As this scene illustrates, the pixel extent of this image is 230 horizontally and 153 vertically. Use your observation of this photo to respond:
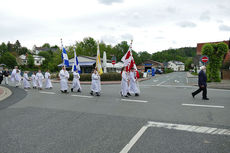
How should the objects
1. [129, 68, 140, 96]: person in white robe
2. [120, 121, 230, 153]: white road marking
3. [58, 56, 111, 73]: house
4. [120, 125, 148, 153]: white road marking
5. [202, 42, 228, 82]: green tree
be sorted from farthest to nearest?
[58, 56, 111, 73]: house < [202, 42, 228, 82]: green tree < [129, 68, 140, 96]: person in white robe < [120, 121, 230, 153]: white road marking < [120, 125, 148, 153]: white road marking

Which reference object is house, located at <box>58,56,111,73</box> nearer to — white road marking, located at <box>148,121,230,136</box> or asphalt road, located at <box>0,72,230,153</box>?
asphalt road, located at <box>0,72,230,153</box>

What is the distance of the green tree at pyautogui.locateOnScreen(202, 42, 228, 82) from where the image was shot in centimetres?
1833

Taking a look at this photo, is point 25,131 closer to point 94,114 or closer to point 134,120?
point 94,114

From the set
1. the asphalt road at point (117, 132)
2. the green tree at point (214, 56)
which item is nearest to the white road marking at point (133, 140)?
the asphalt road at point (117, 132)

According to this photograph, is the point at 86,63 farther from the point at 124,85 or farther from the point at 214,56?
the point at 124,85

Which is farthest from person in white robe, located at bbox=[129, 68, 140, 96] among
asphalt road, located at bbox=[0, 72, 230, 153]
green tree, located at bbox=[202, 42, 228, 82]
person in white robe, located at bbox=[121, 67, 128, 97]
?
green tree, located at bbox=[202, 42, 228, 82]

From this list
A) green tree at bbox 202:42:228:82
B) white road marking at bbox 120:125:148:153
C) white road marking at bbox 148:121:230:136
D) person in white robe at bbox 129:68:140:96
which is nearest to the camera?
white road marking at bbox 120:125:148:153

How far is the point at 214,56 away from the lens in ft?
61.1

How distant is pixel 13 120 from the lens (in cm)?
546

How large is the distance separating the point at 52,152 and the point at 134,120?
2567 millimetres

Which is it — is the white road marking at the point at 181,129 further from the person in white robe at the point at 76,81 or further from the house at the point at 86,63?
the house at the point at 86,63

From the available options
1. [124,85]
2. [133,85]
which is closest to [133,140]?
[124,85]

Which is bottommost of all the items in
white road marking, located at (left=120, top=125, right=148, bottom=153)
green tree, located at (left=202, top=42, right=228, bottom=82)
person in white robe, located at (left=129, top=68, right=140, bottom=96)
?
white road marking, located at (left=120, top=125, right=148, bottom=153)

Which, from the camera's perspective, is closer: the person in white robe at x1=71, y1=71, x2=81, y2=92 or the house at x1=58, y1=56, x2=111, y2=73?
the person in white robe at x1=71, y1=71, x2=81, y2=92
